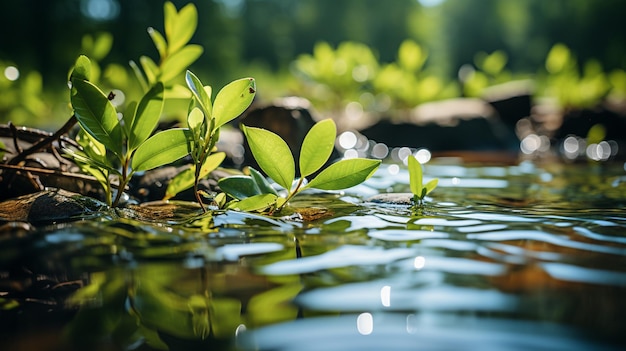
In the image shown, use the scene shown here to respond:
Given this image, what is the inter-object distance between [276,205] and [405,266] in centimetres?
56

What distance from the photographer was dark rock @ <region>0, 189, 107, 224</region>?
1.29 meters

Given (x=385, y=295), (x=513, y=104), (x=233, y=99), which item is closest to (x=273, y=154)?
(x=233, y=99)

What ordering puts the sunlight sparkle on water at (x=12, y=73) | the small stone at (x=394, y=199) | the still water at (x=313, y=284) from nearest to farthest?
the still water at (x=313, y=284) < the small stone at (x=394, y=199) < the sunlight sparkle on water at (x=12, y=73)

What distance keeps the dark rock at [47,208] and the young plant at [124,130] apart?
0.32 feet

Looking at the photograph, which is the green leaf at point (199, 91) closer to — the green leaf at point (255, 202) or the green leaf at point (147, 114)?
the green leaf at point (147, 114)

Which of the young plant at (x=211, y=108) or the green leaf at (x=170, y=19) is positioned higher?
the green leaf at (x=170, y=19)

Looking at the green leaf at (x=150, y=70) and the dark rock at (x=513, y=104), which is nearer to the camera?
the green leaf at (x=150, y=70)

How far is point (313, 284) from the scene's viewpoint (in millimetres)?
847

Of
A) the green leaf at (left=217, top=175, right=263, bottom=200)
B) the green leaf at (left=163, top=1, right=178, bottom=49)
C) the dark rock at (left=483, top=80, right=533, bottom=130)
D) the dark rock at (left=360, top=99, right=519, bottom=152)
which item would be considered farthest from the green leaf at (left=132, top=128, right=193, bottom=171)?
the dark rock at (left=483, top=80, right=533, bottom=130)

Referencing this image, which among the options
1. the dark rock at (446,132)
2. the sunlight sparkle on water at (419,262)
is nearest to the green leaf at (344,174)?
the sunlight sparkle on water at (419,262)

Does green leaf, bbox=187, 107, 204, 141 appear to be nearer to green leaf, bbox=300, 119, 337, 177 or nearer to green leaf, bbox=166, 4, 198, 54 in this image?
green leaf, bbox=300, 119, 337, 177

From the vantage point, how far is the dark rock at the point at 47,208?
1294 millimetres

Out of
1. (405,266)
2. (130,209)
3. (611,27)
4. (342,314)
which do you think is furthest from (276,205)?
(611,27)

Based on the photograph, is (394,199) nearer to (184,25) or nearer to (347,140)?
(184,25)
